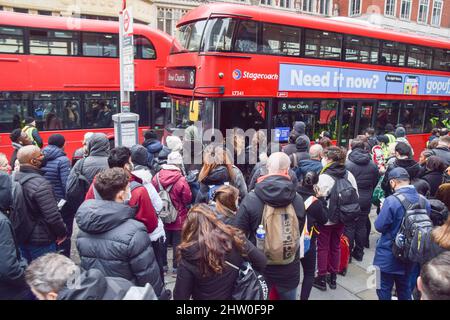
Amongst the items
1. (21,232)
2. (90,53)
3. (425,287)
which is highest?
(90,53)

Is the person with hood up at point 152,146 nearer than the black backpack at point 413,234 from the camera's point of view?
No

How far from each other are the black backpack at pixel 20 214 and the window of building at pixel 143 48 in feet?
27.1

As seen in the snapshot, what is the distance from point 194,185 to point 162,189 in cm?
72

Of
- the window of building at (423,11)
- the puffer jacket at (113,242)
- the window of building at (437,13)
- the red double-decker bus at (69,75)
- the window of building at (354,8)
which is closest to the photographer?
the puffer jacket at (113,242)

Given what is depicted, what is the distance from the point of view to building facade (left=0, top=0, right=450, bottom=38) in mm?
20797

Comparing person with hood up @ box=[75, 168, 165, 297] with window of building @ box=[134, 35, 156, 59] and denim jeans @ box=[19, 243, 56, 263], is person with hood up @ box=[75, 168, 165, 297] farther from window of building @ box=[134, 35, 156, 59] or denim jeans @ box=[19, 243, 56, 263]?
window of building @ box=[134, 35, 156, 59]

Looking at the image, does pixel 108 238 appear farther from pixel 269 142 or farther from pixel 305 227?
pixel 269 142

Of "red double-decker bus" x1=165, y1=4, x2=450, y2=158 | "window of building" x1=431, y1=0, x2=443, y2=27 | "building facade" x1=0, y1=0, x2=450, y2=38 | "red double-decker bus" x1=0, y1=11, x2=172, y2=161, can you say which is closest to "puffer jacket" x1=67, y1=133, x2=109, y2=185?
"red double-decker bus" x1=165, y1=4, x2=450, y2=158

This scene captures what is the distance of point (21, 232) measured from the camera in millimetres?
3393

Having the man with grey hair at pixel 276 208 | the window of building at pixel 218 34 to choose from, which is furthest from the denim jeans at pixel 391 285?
the window of building at pixel 218 34

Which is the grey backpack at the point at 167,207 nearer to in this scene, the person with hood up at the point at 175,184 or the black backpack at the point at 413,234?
the person with hood up at the point at 175,184

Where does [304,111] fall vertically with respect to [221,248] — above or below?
above

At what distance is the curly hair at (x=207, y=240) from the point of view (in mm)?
2245
